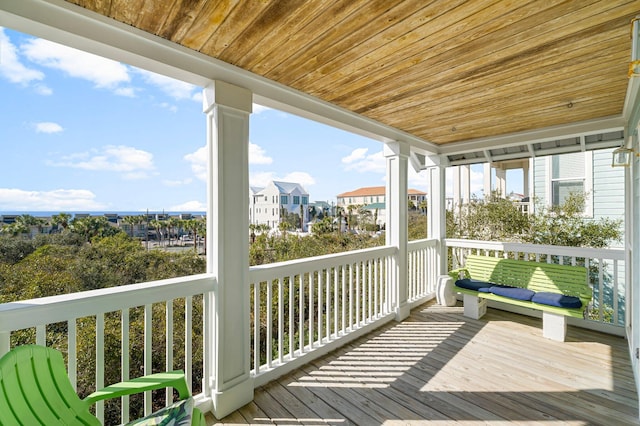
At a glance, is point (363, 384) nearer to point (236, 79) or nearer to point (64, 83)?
point (236, 79)

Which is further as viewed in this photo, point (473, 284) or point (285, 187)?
point (285, 187)

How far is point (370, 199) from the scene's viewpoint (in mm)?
17266

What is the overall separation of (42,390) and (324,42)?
2.19 meters

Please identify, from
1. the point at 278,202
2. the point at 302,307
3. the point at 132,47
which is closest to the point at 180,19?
the point at 132,47

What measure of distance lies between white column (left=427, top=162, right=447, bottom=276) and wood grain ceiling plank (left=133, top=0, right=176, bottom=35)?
4.16m

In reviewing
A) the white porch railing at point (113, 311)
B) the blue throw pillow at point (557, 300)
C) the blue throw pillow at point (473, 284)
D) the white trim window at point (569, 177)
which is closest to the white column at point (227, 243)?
the white porch railing at point (113, 311)

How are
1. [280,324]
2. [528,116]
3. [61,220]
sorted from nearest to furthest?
1. [280,324]
2. [528,116]
3. [61,220]

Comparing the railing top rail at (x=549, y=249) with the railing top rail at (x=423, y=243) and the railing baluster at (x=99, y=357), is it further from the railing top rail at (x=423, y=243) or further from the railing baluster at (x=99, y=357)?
the railing baluster at (x=99, y=357)

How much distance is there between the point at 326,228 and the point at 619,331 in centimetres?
1210

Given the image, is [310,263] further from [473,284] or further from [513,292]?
[513,292]

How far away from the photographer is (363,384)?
2.46 m

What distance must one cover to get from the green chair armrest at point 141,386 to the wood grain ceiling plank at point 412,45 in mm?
2152

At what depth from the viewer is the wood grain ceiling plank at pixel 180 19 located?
146cm

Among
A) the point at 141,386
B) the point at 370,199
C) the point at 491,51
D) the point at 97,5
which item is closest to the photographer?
the point at 141,386
